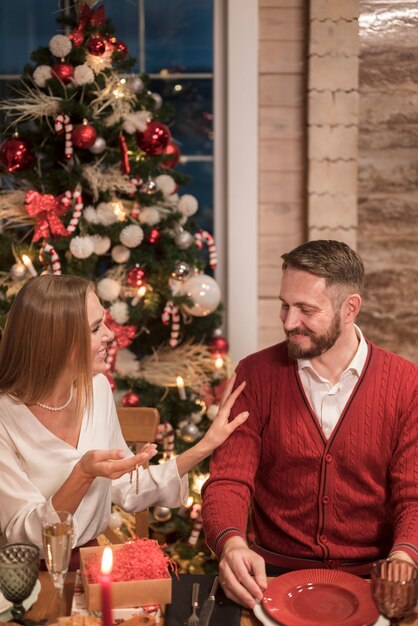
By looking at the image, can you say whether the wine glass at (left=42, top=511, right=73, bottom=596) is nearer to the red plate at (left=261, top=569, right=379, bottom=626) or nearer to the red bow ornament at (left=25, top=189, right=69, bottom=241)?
the red plate at (left=261, top=569, right=379, bottom=626)

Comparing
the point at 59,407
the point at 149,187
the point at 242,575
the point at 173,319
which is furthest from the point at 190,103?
the point at 242,575

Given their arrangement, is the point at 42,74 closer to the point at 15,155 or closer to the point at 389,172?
the point at 15,155

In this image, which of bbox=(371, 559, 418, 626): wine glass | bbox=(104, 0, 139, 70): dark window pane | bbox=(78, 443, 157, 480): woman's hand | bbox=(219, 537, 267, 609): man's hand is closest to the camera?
bbox=(371, 559, 418, 626): wine glass

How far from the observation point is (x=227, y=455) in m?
2.07

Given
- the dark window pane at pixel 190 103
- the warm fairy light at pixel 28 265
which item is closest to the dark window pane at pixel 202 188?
the dark window pane at pixel 190 103

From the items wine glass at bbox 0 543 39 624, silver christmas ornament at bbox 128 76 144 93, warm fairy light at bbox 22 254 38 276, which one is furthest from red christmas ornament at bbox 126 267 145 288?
wine glass at bbox 0 543 39 624

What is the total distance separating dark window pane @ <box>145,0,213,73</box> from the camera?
143 inches

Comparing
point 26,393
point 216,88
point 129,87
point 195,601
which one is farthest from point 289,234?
point 195,601

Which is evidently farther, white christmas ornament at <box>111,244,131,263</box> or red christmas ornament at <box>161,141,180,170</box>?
red christmas ornament at <box>161,141,180,170</box>

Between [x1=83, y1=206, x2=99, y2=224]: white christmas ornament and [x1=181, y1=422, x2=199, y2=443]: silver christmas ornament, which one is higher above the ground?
[x1=83, y1=206, x2=99, y2=224]: white christmas ornament

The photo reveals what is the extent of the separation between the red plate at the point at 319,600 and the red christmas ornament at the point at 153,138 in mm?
1870

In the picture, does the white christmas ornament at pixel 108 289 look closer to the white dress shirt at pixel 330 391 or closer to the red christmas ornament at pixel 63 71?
the red christmas ornament at pixel 63 71

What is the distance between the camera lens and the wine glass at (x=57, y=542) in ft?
4.66

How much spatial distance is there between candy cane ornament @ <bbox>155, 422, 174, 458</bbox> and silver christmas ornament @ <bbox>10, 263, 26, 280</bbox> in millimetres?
782
